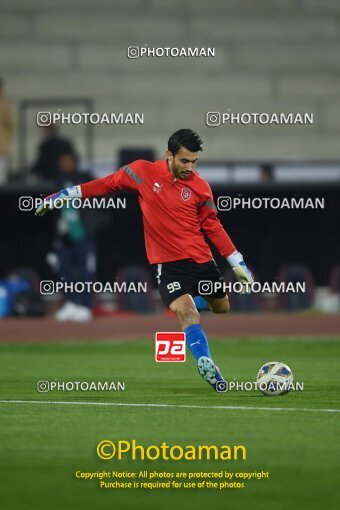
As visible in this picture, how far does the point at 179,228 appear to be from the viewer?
29.6 feet

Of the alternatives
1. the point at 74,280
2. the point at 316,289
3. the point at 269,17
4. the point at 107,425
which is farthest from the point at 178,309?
the point at 269,17

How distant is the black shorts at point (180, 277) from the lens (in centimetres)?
897

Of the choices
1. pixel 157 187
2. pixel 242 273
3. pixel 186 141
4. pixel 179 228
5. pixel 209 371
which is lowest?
pixel 209 371

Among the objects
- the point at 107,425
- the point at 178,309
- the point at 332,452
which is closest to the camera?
the point at 332,452

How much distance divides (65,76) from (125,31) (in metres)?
1.48

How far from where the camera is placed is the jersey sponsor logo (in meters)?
9.93

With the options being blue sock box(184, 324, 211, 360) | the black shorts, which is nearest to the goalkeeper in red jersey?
the black shorts

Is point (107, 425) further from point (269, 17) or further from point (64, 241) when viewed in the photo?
point (269, 17)

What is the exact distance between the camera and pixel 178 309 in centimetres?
891

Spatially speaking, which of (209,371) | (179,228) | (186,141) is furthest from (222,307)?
(186,141)

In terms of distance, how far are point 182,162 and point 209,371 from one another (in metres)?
1.42

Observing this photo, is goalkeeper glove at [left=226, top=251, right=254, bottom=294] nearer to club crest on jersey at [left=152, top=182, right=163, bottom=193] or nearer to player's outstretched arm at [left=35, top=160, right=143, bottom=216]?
club crest on jersey at [left=152, top=182, right=163, bottom=193]

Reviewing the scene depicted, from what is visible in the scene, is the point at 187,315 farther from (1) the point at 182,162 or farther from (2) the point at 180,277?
(1) the point at 182,162

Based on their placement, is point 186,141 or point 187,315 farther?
point 187,315
